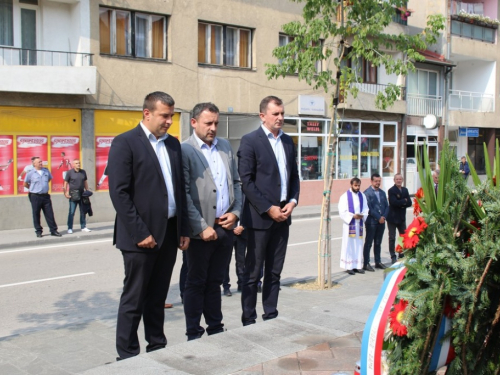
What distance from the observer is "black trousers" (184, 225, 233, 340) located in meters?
5.37

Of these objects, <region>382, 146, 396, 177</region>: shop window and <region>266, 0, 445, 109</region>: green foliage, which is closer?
<region>266, 0, 445, 109</region>: green foliage

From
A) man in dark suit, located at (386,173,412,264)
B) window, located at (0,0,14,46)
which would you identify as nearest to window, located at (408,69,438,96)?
window, located at (0,0,14,46)

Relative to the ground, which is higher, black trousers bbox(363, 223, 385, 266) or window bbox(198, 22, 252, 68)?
window bbox(198, 22, 252, 68)

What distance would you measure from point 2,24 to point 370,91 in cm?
1543

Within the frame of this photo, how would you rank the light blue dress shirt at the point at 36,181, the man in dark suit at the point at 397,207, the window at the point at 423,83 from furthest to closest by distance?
the window at the point at 423,83 → the light blue dress shirt at the point at 36,181 → the man in dark suit at the point at 397,207

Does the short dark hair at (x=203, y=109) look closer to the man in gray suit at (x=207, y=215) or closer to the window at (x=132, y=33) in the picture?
the man in gray suit at (x=207, y=215)

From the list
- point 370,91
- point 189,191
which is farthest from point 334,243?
point 370,91

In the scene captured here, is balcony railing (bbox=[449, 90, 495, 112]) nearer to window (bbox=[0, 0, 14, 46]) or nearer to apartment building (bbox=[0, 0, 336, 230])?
apartment building (bbox=[0, 0, 336, 230])

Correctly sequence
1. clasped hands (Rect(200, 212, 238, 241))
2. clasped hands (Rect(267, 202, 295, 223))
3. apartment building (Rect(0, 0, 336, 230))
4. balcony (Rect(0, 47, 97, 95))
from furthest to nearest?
1. apartment building (Rect(0, 0, 336, 230))
2. balcony (Rect(0, 47, 97, 95))
3. clasped hands (Rect(267, 202, 295, 223))
4. clasped hands (Rect(200, 212, 238, 241))

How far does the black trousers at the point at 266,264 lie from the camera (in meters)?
5.75

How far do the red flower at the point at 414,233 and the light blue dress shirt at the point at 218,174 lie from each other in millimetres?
2273

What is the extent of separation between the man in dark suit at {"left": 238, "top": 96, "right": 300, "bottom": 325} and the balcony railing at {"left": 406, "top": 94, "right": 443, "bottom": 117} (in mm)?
24424

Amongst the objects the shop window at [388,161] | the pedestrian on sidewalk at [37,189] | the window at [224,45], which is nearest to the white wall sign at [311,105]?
the window at [224,45]

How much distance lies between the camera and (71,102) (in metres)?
18.0
